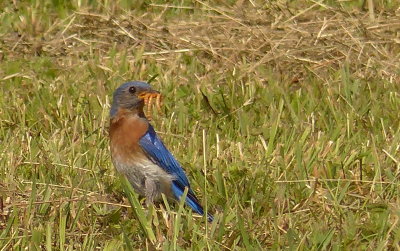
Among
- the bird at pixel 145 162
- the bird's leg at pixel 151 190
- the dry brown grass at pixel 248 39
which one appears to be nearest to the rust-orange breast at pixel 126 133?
the bird at pixel 145 162

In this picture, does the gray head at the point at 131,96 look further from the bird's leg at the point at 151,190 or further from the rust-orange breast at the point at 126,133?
the bird's leg at the point at 151,190

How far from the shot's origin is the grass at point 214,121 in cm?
488

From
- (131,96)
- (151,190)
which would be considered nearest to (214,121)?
(131,96)

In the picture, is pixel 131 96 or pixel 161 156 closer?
pixel 161 156

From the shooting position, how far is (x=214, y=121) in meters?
6.69

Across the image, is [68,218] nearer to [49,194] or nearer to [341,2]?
[49,194]

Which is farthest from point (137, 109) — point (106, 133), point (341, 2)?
point (341, 2)

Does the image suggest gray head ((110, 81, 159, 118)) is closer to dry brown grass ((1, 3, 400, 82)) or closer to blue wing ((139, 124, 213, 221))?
blue wing ((139, 124, 213, 221))

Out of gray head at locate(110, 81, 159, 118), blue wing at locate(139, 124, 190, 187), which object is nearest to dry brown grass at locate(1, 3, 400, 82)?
gray head at locate(110, 81, 159, 118)

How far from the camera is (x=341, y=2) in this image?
28.5 feet

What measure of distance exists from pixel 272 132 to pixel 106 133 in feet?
3.10

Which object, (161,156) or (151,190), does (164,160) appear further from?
(151,190)

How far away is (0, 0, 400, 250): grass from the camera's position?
4.88 m

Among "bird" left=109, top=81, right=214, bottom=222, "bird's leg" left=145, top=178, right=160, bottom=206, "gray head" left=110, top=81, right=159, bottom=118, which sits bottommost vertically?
"bird's leg" left=145, top=178, right=160, bottom=206
